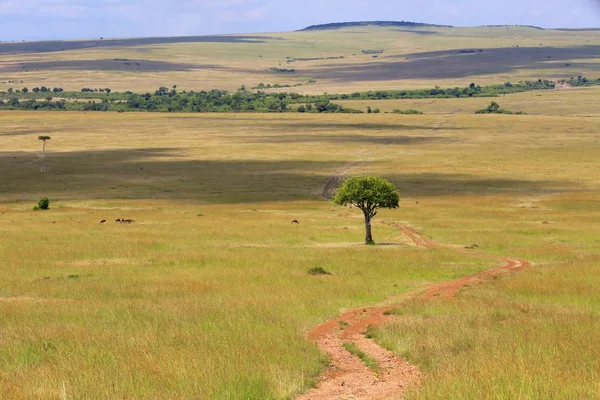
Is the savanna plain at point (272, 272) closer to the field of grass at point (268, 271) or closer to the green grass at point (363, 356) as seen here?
the field of grass at point (268, 271)

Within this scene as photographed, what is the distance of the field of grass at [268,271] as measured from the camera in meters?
15.4

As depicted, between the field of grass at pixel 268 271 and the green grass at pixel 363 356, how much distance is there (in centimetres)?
74

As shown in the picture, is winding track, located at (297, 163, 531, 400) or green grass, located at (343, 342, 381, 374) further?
green grass, located at (343, 342, 381, 374)

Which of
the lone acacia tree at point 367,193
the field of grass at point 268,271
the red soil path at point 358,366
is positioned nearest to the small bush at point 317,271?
the field of grass at point 268,271

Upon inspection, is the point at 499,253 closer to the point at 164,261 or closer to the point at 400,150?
the point at 164,261

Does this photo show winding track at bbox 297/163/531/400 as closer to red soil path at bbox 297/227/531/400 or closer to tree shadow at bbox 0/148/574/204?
red soil path at bbox 297/227/531/400

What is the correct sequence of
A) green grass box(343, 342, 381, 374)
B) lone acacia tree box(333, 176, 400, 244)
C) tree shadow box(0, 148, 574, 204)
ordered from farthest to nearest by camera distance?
1. tree shadow box(0, 148, 574, 204)
2. lone acacia tree box(333, 176, 400, 244)
3. green grass box(343, 342, 381, 374)

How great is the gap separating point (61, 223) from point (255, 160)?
59.1 metres

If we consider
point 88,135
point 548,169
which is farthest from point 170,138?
point 548,169

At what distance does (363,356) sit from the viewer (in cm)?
1859

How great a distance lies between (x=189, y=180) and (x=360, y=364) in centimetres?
8406

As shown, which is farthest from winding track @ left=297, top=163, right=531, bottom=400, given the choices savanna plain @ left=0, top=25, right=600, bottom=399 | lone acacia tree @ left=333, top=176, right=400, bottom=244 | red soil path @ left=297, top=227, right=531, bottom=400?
lone acacia tree @ left=333, top=176, right=400, bottom=244

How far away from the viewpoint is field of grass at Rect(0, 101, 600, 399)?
15359 millimetres

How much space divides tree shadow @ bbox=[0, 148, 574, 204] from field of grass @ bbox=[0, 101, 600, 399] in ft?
1.34
